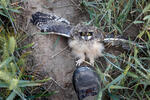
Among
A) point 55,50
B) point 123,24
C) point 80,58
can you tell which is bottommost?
point 80,58

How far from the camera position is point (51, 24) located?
357cm

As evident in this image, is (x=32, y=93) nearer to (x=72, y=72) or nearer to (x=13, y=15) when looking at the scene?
(x=72, y=72)

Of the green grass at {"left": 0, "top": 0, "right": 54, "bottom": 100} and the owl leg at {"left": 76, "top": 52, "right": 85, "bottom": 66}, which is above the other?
the green grass at {"left": 0, "top": 0, "right": 54, "bottom": 100}

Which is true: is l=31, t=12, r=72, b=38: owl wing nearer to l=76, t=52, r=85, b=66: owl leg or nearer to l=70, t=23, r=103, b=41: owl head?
l=70, t=23, r=103, b=41: owl head

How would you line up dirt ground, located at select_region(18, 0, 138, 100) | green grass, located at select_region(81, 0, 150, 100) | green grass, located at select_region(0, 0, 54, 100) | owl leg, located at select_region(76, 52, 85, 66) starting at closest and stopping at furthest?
green grass, located at select_region(0, 0, 54, 100), green grass, located at select_region(81, 0, 150, 100), dirt ground, located at select_region(18, 0, 138, 100), owl leg, located at select_region(76, 52, 85, 66)

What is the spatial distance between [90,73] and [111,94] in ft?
1.43

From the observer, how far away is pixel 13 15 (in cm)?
339

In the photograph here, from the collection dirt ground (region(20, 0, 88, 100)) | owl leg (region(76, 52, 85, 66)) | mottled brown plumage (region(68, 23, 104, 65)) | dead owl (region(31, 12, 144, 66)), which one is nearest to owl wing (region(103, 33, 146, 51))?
dead owl (region(31, 12, 144, 66))

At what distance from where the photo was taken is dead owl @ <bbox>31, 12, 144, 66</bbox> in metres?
3.25

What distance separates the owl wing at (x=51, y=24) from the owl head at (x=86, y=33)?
17 cm

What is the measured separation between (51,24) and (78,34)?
58cm

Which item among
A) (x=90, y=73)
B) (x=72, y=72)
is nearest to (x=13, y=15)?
(x=72, y=72)

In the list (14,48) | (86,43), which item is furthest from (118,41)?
(14,48)

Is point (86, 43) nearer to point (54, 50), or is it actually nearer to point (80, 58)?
point (80, 58)
